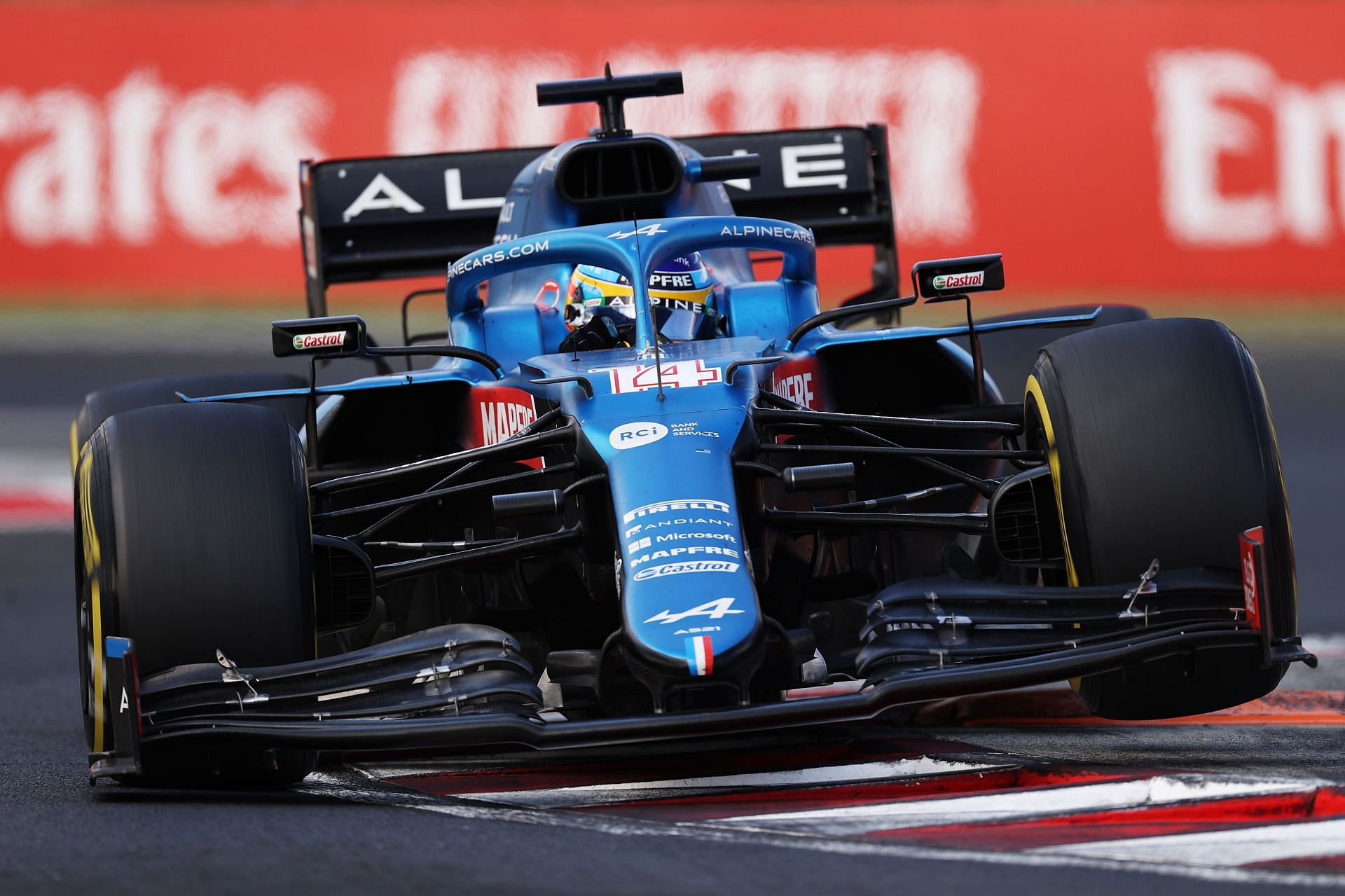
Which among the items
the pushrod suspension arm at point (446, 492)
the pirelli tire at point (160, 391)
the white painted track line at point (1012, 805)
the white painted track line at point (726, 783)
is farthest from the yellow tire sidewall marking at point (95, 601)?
the pirelli tire at point (160, 391)

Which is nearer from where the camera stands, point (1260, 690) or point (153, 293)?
point (1260, 690)

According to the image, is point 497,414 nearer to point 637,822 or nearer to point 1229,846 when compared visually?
point 637,822

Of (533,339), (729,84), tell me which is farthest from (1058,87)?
(533,339)

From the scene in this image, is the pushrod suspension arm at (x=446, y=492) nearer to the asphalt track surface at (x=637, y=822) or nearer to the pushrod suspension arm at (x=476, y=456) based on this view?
the pushrod suspension arm at (x=476, y=456)

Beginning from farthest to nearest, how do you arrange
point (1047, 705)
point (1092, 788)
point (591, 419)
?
point (1047, 705) → point (591, 419) → point (1092, 788)

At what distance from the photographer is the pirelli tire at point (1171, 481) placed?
468 cm

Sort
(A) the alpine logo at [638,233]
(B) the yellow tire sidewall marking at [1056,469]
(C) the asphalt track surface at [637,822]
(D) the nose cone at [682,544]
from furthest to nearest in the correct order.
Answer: (A) the alpine logo at [638,233], (B) the yellow tire sidewall marking at [1056,469], (D) the nose cone at [682,544], (C) the asphalt track surface at [637,822]

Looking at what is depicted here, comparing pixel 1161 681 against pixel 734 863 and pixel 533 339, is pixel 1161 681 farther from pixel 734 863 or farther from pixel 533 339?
pixel 533 339

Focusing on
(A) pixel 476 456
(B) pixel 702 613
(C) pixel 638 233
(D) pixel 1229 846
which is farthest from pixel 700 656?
(C) pixel 638 233

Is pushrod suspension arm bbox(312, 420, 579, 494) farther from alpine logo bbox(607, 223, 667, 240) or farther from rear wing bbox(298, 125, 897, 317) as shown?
rear wing bbox(298, 125, 897, 317)

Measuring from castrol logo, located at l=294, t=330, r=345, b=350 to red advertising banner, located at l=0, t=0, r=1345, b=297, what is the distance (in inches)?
345

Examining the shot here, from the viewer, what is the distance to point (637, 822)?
404 cm

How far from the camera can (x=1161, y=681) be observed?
479cm

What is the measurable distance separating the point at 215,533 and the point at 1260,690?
259 cm
